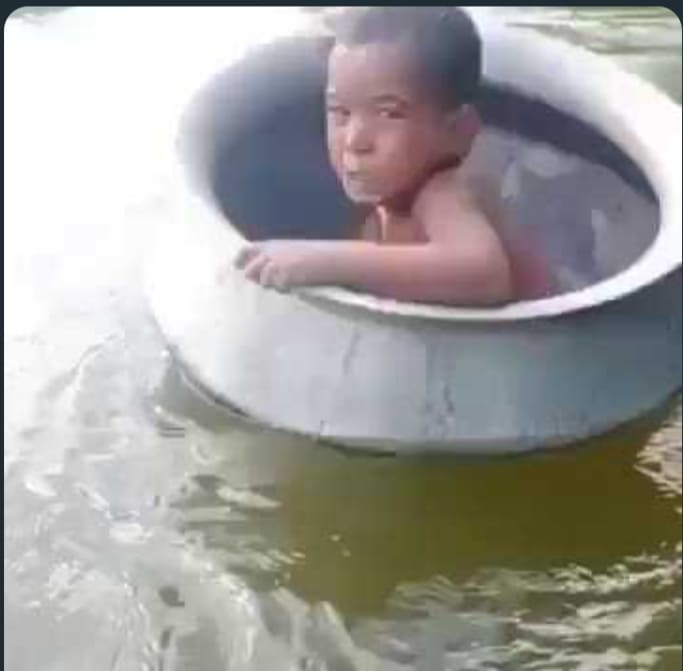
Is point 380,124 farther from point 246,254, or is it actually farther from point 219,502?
point 219,502

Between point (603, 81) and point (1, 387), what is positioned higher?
point (603, 81)

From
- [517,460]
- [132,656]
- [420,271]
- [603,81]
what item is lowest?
[132,656]

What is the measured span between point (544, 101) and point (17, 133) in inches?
12.1

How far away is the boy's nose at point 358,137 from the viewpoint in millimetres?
875

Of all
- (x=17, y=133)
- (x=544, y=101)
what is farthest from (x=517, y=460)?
(x=17, y=133)

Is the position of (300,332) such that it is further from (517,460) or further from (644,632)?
(644,632)

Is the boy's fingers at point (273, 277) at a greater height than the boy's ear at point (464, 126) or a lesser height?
lesser

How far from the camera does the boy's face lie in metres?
0.87

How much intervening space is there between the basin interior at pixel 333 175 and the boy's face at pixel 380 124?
0.04 feet

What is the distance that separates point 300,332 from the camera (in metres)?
0.87

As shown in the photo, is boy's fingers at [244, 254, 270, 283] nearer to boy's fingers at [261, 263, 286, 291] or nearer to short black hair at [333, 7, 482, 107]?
boy's fingers at [261, 263, 286, 291]

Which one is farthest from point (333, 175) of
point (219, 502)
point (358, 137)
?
point (219, 502)

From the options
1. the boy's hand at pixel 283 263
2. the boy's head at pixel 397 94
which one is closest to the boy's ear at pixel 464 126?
the boy's head at pixel 397 94

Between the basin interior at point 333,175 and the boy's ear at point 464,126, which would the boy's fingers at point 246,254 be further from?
the boy's ear at point 464,126
